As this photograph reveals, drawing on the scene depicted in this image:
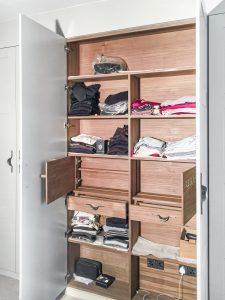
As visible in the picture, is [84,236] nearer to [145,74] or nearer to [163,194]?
[163,194]

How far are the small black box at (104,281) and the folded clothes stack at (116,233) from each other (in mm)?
372

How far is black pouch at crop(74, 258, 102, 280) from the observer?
7.98 feet

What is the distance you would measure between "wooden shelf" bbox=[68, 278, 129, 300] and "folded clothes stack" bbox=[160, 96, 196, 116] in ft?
4.87

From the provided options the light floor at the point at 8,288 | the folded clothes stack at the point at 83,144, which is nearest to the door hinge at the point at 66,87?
the folded clothes stack at the point at 83,144

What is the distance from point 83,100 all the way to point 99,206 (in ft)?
2.88

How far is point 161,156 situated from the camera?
6.77 ft

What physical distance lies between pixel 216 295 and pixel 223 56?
171cm

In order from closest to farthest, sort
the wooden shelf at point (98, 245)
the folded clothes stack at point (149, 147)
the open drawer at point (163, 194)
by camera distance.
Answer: the open drawer at point (163, 194) < the folded clothes stack at point (149, 147) < the wooden shelf at point (98, 245)

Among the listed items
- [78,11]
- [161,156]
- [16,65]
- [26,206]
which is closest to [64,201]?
[26,206]

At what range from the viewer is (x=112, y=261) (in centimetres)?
251

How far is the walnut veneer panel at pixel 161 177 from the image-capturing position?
224 centimetres

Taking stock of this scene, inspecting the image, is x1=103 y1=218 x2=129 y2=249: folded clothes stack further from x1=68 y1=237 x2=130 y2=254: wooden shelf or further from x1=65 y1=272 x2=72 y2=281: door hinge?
x1=65 y1=272 x2=72 y2=281: door hinge

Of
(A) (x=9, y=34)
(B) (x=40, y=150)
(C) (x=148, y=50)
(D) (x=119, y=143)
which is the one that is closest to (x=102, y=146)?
(D) (x=119, y=143)

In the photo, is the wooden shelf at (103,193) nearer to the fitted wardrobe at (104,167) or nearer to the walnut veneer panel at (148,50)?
the fitted wardrobe at (104,167)
